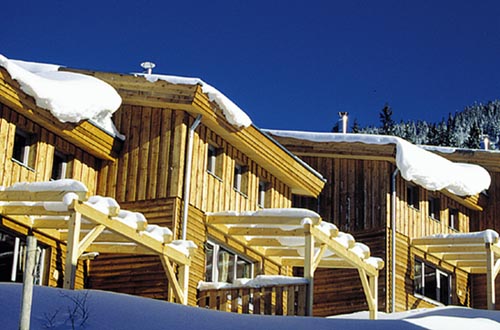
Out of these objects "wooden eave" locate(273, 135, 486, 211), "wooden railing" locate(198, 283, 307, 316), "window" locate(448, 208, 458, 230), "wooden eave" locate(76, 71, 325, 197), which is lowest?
"wooden railing" locate(198, 283, 307, 316)

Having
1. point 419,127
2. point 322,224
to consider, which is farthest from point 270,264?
point 419,127

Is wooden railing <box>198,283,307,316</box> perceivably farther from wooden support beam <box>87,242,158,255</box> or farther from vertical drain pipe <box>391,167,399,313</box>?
vertical drain pipe <box>391,167,399,313</box>

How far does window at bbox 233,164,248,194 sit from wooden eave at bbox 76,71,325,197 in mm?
369

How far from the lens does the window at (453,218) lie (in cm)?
3095

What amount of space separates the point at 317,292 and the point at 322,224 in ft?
24.7

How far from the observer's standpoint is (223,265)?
73.4ft

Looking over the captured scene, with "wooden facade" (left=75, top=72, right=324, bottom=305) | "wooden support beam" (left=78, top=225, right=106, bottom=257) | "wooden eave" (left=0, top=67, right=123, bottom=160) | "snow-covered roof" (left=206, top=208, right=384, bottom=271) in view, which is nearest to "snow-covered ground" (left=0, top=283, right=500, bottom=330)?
→ "wooden support beam" (left=78, top=225, right=106, bottom=257)

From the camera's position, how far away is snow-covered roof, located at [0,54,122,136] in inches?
730

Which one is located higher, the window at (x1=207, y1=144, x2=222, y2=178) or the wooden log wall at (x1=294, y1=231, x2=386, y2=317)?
the window at (x1=207, y1=144, x2=222, y2=178)

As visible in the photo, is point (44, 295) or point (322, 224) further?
point (322, 224)

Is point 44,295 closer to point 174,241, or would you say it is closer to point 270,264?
point 174,241

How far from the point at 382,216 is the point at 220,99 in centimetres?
798

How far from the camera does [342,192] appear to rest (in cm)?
2814

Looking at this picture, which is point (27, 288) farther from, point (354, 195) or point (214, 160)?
point (354, 195)
